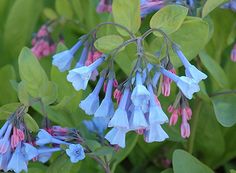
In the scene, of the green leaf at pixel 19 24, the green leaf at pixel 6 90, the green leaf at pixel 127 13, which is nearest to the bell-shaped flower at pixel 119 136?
the green leaf at pixel 127 13

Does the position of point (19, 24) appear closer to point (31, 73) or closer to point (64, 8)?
point (64, 8)

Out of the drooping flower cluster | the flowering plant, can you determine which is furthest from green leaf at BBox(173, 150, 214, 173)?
the drooping flower cluster

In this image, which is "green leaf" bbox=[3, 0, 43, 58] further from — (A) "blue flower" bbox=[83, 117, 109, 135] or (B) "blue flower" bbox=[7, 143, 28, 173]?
(B) "blue flower" bbox=[7, 143, 28, 173]

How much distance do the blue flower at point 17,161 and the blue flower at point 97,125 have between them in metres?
0.27

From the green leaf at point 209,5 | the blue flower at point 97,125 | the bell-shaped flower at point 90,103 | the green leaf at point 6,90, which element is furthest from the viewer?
the green leaf at point 6,90

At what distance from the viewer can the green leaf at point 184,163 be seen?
1.07 m

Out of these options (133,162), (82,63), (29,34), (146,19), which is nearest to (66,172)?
(82,63)

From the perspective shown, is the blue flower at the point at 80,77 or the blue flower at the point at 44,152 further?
the blue flower at the point at 44,152

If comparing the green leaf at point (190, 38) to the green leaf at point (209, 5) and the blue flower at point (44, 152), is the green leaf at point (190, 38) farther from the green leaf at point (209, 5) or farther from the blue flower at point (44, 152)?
the blue flower at point (44, 152)

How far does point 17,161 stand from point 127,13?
A: 1.15 feet

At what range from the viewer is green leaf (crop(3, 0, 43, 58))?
1523 millimetres

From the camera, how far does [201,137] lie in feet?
4.57

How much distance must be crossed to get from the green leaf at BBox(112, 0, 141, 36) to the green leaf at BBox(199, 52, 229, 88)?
0.78ft

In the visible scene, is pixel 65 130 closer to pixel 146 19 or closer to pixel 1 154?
pixel 1 154
